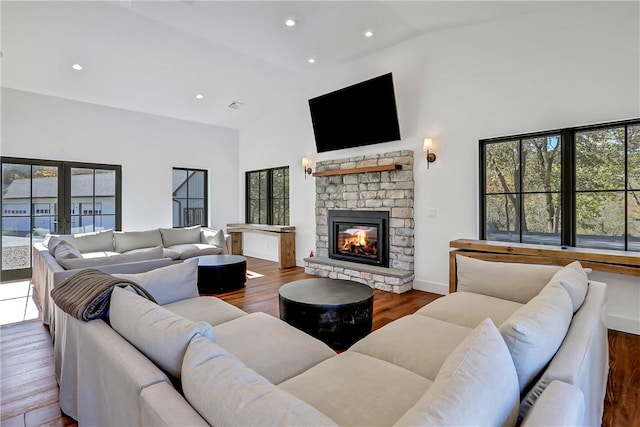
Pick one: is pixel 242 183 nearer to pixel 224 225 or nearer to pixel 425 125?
pixel 224 225

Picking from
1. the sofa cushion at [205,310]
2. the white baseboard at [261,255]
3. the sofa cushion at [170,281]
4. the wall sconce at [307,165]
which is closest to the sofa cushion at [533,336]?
the sofa cushion at [205,310]

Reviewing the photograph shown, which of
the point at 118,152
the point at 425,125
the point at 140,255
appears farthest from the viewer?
the point at 118,152

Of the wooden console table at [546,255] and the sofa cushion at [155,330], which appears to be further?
the wooden console table at [546,255]

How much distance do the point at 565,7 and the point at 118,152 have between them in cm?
694

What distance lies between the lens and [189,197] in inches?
283

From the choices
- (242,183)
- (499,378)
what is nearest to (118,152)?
(242,183)

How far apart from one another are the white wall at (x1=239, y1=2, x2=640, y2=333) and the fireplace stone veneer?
0.15 metres

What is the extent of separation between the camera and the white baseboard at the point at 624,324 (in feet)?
9.95

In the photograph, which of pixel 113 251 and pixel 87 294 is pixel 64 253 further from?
pixel 113 251

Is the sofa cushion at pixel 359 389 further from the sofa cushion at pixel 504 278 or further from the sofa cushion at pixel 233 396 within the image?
the sofa cushion at pixel 504 278

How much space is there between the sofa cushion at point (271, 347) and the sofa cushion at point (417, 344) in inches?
10.0

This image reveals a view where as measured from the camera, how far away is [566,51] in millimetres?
3318

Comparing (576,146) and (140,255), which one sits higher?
(576,146)

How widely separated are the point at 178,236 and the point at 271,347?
15.4 feet
